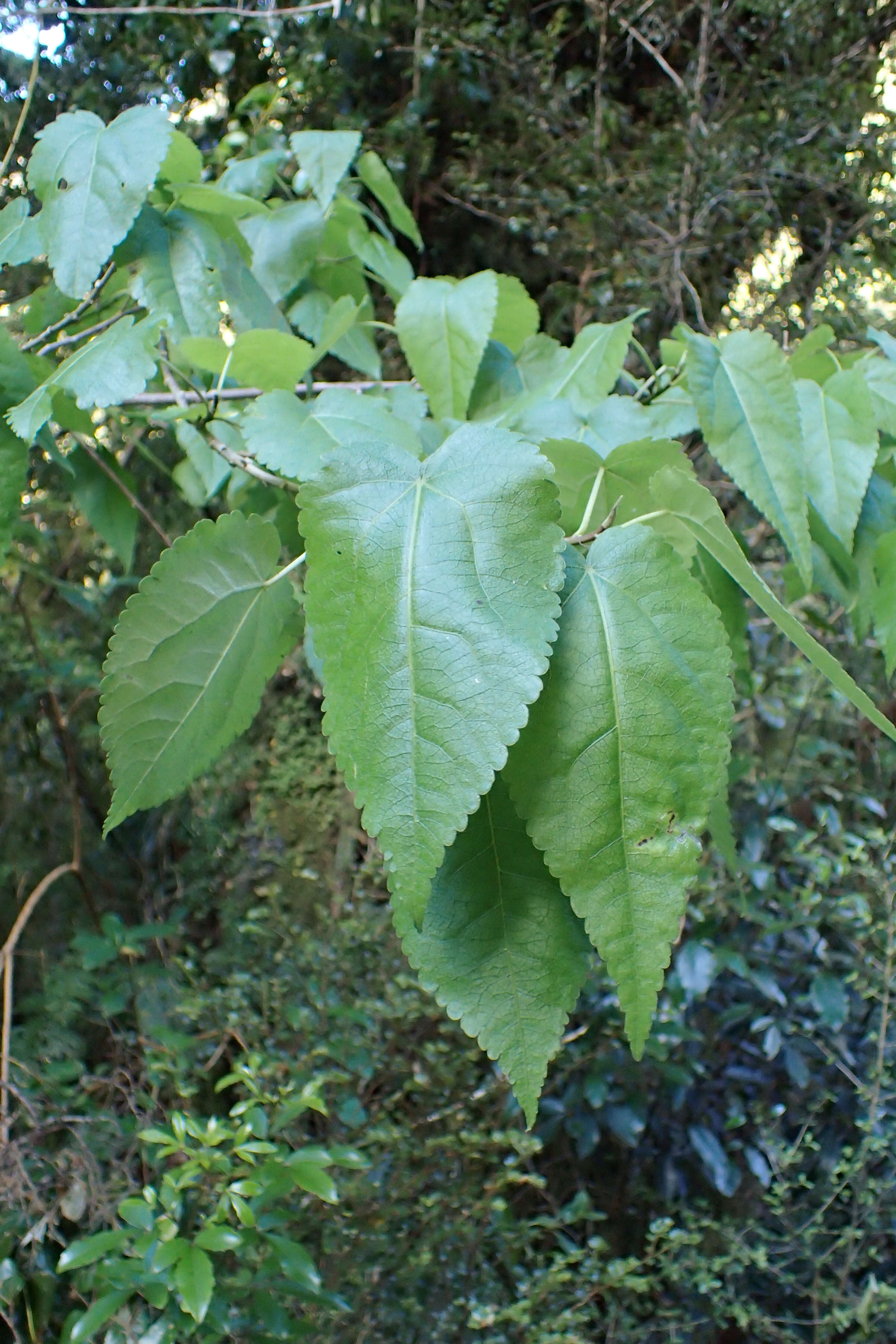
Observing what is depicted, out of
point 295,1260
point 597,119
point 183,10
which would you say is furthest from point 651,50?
point 295,1260

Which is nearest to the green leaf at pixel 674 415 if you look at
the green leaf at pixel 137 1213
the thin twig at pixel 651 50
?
the green leaf at pixel 137 1213

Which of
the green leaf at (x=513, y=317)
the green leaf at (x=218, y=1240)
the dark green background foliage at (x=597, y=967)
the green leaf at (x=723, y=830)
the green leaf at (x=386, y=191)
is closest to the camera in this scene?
the green leaf at (x=723, y=830)

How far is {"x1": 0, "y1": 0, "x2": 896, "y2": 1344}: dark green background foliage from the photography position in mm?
1274

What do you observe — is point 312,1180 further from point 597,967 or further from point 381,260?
point 381,260

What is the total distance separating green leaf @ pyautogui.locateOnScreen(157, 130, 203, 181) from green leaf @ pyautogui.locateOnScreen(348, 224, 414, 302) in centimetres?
13

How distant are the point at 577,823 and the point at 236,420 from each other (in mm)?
350

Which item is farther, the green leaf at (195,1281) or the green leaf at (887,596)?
the green leaf at (195,1281)

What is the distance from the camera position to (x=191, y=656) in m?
0.34

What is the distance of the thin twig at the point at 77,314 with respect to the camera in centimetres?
49

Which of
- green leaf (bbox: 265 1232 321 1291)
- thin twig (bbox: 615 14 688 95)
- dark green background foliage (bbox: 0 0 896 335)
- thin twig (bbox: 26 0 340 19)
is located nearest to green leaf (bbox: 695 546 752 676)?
thin twig (bbox: 26 0 340 19)

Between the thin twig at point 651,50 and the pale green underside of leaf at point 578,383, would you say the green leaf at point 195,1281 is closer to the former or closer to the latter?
the pale green underside of leaf at point 578,383

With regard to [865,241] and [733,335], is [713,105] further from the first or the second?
[733,335]

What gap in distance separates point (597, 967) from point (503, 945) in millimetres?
946

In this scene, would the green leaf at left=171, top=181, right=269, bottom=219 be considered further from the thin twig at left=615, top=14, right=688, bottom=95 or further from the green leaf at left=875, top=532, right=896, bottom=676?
the thin twig at left=615, top=14, right=688, bottom=95
